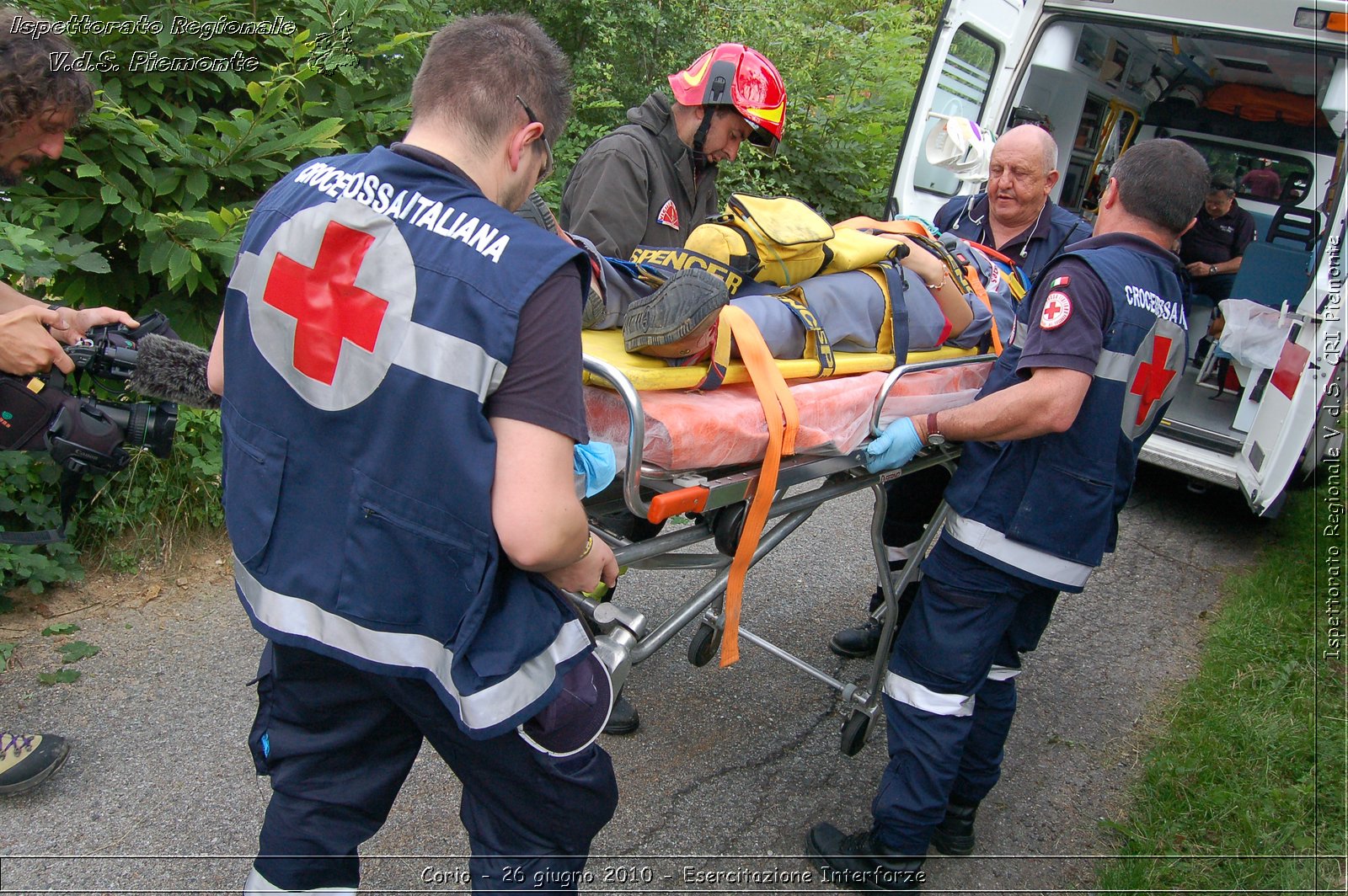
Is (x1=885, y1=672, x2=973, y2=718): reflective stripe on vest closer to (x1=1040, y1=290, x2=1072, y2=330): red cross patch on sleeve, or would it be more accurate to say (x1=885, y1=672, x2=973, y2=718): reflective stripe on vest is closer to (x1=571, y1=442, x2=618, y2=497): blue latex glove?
(x1=1040, y1=290, x2=1072, y2=330): red cross patch on sleeve

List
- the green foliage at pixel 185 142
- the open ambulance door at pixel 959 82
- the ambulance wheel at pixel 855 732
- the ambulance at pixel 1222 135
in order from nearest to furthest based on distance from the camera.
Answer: the ambulance wheel at pixel 855 732
the green foliage at pixel 185 142
the ambulance at pixel 1222 135
the open ambulance door at pixel 959 82

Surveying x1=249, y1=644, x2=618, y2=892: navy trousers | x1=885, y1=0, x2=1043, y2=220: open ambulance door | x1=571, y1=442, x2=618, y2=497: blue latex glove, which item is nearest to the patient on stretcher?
x1=571, y1=442, x2=618, y2=497: blue latex glove

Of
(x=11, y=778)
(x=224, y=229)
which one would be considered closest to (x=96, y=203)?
(x=224, y=229)

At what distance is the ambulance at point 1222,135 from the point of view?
447cm

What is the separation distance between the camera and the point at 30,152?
85.9 inches

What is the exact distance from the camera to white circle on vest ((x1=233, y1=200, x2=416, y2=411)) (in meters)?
1.35

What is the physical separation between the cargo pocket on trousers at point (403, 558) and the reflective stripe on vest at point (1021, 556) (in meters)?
1.48

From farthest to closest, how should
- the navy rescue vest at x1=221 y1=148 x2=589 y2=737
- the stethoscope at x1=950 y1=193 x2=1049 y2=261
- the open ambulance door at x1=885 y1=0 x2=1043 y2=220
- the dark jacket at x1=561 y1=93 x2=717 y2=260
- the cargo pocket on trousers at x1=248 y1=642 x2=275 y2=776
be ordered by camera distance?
the open ambulance door at x1=885 y1=0 x2=1043 y2=220, the stethoscope at x1=950 y1=193 x2=1049 y2=261, the dark jacket at x1=561 y1=93 x2=717 y2=260, the cargo pocket on trousers at x1=248 y1=642 x2=275 y2=776, the navy rescue vest at x1=221 y1=148 x2=589 y2=737

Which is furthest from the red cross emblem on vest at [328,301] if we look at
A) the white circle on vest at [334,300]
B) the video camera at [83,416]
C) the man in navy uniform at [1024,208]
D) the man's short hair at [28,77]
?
the man in navy uniform at [1024,208]

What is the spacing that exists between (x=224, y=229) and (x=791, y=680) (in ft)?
8.71

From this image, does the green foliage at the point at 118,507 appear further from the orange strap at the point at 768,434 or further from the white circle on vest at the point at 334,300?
the orange strap at the point at 768,434

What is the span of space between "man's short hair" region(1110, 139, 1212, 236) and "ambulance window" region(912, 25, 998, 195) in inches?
127

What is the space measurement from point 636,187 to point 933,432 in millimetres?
1222

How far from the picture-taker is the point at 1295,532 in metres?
5.11
